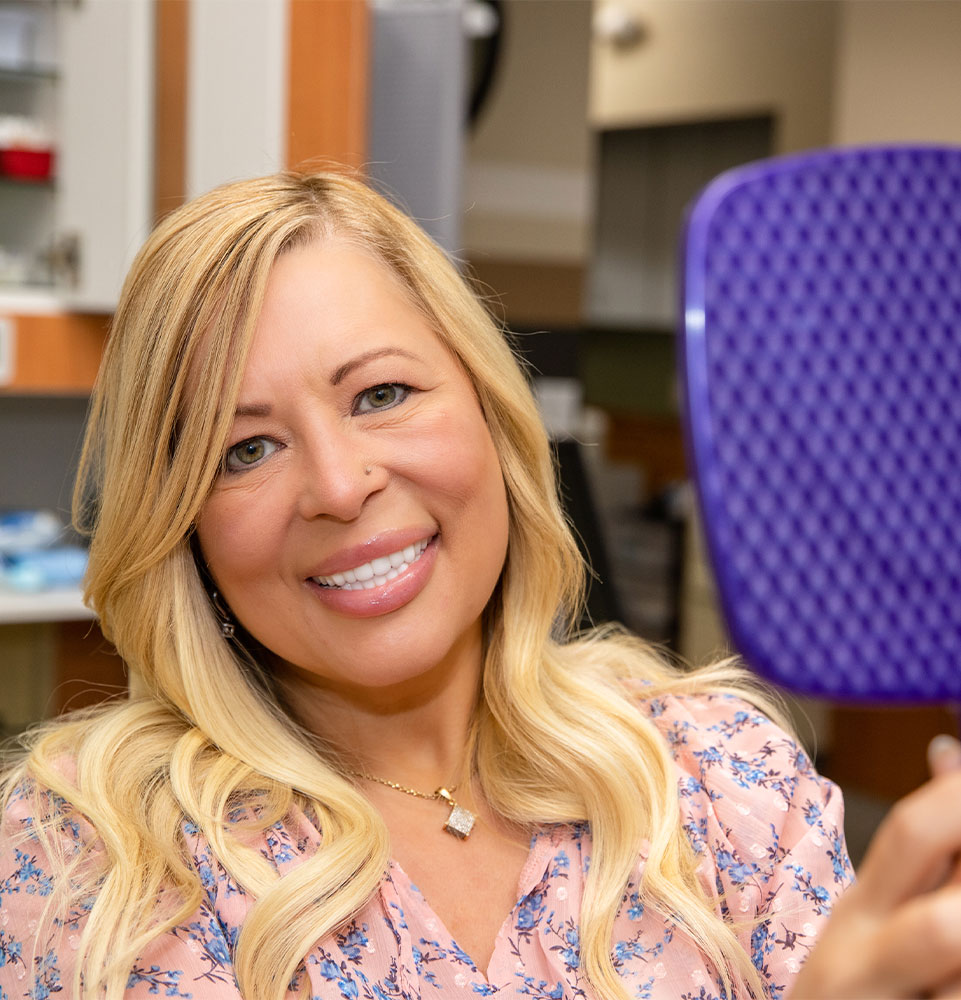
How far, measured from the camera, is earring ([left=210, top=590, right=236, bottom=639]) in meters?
1.01

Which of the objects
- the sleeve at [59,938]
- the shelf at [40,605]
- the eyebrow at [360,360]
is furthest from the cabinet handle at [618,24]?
the sleeve at [59,938]

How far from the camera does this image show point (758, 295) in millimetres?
325

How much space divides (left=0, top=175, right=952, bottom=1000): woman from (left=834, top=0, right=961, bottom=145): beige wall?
2.79m

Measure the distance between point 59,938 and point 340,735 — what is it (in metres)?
0.29

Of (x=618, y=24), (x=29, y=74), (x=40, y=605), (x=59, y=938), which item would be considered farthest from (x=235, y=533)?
(x=618, y=24)

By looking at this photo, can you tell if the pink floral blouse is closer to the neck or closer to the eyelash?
the neck

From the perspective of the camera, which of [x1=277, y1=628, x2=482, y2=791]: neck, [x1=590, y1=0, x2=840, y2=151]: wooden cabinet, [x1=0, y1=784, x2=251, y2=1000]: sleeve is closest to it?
[x1=0, y1=784, x2=251, y2=1000]: sleeve

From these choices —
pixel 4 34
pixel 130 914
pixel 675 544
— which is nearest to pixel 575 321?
pixel 675 544

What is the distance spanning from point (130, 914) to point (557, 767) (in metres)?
0.36

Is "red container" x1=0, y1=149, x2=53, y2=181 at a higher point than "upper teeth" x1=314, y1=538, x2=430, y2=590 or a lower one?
higher

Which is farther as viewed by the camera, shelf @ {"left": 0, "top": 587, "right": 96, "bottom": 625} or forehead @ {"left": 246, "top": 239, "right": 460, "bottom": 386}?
shelf @ {"left": 0, "top": 587, "right": 96, "bottom": 625}

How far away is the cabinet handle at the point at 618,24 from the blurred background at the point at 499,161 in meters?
0.02

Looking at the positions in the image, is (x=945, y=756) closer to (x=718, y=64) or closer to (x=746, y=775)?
(x=746, y=775)

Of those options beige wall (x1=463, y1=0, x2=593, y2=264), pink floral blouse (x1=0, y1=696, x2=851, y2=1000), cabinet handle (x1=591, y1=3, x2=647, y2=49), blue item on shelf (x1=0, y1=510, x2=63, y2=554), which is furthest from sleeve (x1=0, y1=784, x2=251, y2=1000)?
cabinet handle (x1=591, y1=3, x2=647, y2=49)
